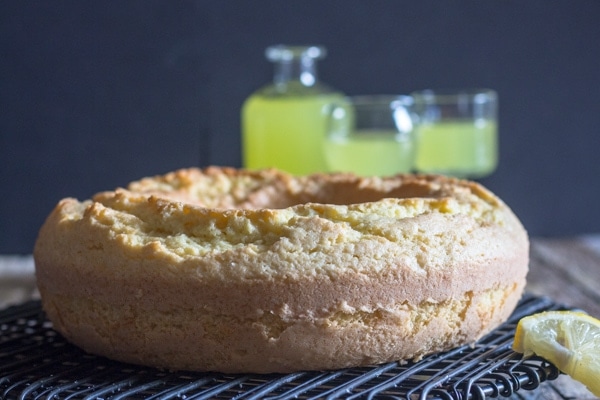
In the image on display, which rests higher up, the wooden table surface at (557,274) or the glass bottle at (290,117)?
the glass bottle at (290,117)

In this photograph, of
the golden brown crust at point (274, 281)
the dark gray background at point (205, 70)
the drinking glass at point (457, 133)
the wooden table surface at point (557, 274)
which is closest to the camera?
the golden brown crust at point (274, 281)

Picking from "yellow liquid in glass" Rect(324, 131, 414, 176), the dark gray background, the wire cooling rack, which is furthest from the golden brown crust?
the dark gray background

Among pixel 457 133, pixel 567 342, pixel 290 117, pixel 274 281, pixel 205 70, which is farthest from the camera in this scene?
pixel 205 70

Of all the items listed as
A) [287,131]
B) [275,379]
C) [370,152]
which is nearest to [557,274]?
[370,152]

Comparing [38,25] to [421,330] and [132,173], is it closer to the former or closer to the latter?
[132,173]

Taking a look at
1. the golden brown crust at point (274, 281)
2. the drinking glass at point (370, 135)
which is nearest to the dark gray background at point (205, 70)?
the drinking glass at point (370, 135)

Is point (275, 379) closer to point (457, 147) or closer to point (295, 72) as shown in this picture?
point (295, 72)

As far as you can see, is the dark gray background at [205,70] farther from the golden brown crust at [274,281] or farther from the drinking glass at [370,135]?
the golden brown crust at [274,281]
